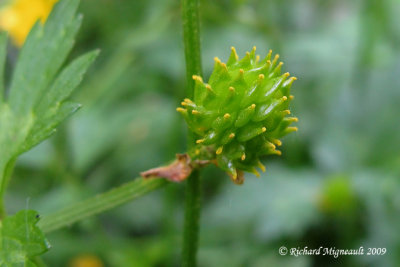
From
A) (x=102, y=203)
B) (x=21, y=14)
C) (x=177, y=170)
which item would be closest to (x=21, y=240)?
(x=102, y=203)

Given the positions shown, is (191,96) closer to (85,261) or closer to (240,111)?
(240,111)

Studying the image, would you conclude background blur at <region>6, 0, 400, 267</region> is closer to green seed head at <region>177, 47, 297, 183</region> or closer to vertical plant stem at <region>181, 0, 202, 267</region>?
vertical plant stem at <region>181, 0, 202, 267</region>

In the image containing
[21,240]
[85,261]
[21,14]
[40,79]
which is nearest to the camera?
[21,240]

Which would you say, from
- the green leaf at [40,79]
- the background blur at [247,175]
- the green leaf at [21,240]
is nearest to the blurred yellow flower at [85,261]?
the background blur at [247,175]

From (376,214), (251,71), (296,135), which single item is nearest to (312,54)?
(296,135)

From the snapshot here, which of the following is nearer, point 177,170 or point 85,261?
point 177,170

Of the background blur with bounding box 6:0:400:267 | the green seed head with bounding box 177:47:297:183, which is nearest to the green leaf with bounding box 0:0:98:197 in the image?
the green seed head with bounding box 177:47:297:183

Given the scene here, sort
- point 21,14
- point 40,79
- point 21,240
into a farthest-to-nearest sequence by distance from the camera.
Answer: point 21,14 → point 40,79 → point 21,240

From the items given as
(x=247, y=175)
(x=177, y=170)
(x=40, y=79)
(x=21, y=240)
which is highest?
(x=247, y=175)
